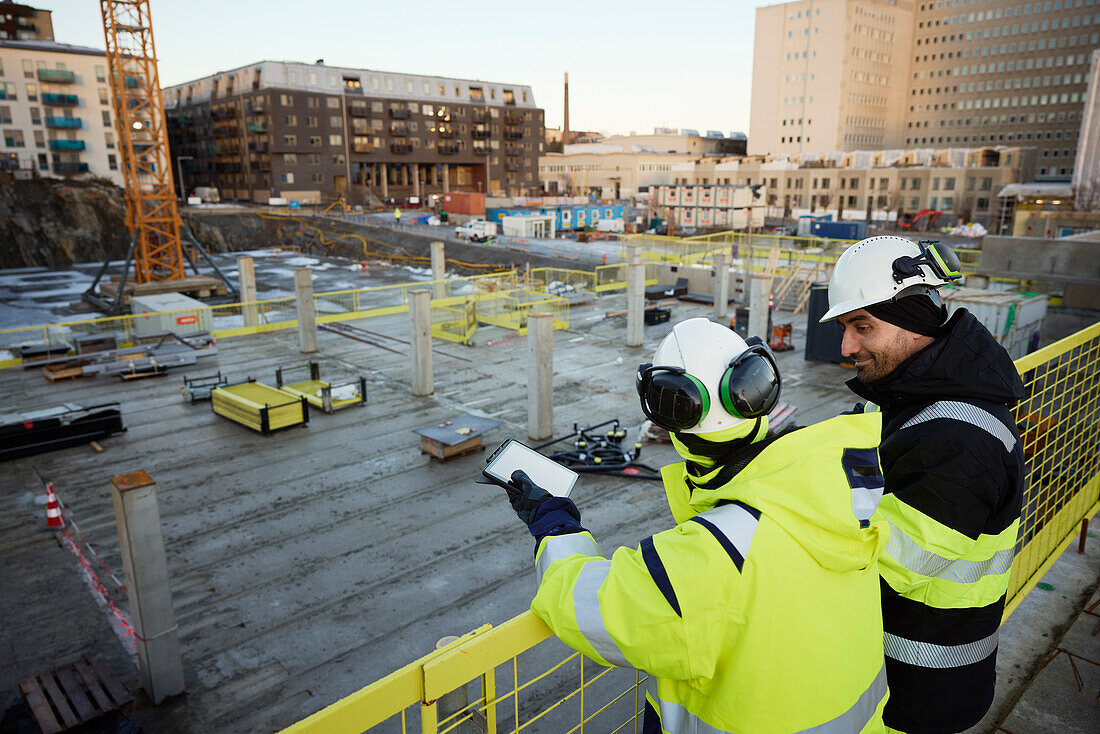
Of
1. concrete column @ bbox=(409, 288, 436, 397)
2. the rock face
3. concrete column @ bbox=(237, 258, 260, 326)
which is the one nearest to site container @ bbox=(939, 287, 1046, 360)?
concrete column @ bbox=(409, 288, 436, 397)

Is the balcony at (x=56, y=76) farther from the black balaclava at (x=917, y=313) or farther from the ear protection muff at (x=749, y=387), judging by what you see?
the ear protection muff at (x=749, y=387)

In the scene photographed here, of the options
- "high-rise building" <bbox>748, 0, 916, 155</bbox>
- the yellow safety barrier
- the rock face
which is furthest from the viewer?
"high-rise building" <bbox>748, 0, 916, 155</bbox>

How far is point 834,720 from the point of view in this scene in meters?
1.95

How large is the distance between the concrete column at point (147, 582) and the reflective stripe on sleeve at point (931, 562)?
6766 millimetres

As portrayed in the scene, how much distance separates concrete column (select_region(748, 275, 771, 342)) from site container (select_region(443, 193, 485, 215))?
166ft

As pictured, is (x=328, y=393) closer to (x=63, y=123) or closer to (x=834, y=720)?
(x=834, y=720)

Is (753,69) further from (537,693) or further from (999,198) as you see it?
(537,693)

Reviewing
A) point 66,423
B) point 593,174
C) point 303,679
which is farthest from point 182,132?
point 303,679

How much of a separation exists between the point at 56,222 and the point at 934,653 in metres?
72.5

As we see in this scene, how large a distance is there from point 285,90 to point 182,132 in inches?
972

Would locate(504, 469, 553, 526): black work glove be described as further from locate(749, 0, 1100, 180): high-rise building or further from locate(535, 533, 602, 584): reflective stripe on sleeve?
locate(749, 0, 1100, 180): high-rise building

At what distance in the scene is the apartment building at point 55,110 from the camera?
63.7 meters

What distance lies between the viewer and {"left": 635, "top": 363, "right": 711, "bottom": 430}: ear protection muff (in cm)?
208

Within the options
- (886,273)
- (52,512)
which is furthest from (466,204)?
(886,273)
